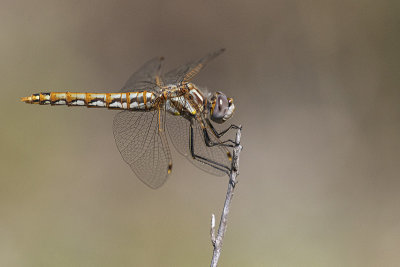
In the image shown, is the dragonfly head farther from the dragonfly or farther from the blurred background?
the blurred background

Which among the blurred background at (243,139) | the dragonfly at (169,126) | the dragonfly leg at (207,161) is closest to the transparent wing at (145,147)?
the dragonfly at (169,126)

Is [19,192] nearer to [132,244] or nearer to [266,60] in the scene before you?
[132,244]

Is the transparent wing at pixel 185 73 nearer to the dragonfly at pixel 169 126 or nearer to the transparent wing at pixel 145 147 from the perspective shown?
the dragonfly at pixel 169 126

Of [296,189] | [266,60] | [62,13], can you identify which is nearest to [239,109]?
[266,60]

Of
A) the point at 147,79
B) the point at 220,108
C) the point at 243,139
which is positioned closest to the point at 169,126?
the point at 220,108

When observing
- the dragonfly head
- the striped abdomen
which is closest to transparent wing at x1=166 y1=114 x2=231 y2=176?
the dragonfly head

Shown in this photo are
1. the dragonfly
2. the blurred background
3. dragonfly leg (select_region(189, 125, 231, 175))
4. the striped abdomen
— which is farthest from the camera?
the blurred background
